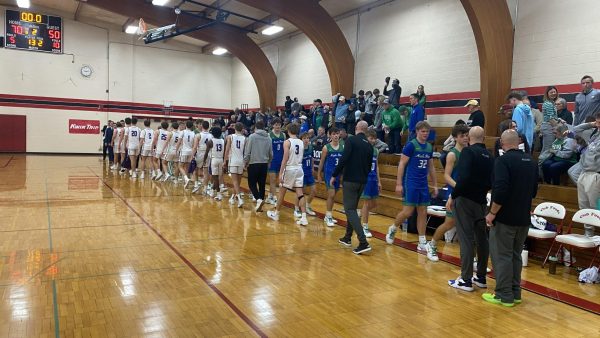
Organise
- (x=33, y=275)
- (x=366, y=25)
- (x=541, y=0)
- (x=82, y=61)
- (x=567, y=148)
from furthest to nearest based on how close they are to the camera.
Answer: (x=82, y=61), (x=366, y=25), (x=541, y=0), (x=567, y=148), (x=33, y=275)

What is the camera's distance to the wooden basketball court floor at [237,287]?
3.49 meters

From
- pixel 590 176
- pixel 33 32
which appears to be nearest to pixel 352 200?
pixel 590 176

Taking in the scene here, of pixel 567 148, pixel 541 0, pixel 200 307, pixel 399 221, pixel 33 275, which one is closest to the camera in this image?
pixel 200 307

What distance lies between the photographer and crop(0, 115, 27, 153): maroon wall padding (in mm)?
22017

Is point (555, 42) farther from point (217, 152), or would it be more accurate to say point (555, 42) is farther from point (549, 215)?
point (217, 152)

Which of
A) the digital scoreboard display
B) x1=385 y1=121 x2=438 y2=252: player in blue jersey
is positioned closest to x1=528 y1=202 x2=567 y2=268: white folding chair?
x1=385 y1=121 x2=438 y2=252: player in blue jersey

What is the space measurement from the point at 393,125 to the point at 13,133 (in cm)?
2016

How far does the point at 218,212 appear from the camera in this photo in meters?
8.50

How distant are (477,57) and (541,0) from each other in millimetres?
2023

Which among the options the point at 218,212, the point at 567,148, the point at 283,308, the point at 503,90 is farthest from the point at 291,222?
the point at 503,90

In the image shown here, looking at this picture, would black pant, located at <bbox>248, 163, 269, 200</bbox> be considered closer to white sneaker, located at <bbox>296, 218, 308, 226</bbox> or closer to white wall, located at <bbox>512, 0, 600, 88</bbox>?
white sneaker, located at <bbox>296, 218, 308, 226</bbox>

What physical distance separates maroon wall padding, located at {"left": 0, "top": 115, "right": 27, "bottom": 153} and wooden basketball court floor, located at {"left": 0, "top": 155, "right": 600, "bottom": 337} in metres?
17.6

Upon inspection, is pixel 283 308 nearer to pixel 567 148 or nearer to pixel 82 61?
pixel 567 148

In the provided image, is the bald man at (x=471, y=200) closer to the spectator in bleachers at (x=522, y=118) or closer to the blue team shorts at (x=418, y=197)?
the blue team shorts at (x=418, y=197)
